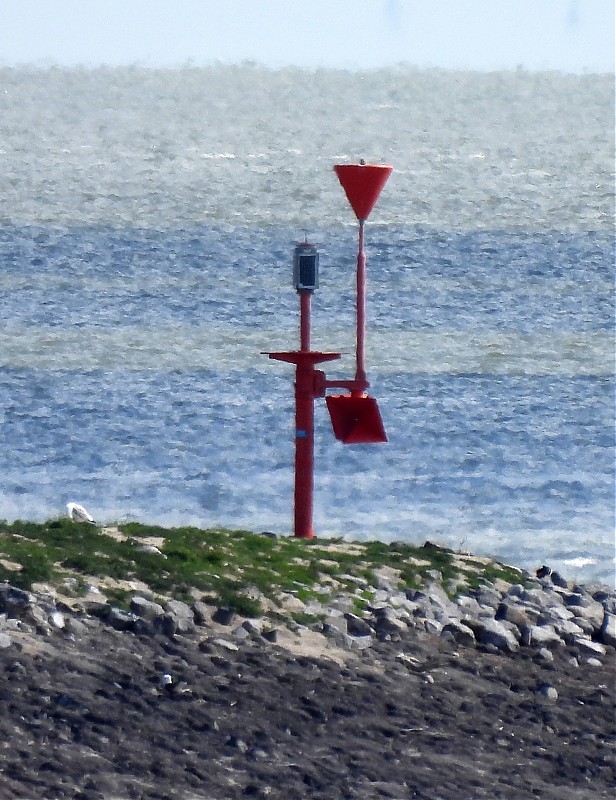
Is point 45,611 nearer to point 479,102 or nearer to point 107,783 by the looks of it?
point 107,783

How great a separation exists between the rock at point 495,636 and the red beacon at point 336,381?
63.2 inches

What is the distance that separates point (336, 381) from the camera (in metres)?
8.48

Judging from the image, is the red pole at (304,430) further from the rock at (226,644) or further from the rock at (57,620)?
the rock at (57,620)

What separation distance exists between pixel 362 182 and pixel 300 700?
315 centimetres

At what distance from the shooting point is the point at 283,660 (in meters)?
6.45

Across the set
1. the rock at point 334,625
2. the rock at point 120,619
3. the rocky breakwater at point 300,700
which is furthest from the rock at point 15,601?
the rock at point 334,625

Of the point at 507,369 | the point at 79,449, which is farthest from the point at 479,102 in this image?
the point at 79,449

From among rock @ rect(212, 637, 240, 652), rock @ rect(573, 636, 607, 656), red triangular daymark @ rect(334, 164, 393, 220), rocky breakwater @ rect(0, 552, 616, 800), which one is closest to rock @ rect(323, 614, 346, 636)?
rocky breakwater @ rect(0, 552, 616, 800)

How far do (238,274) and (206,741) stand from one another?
74.0 feet

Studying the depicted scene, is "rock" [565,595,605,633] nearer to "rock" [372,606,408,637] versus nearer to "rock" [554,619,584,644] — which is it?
"rock" [554,619,584,644]

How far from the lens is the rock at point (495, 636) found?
7031 millimetres

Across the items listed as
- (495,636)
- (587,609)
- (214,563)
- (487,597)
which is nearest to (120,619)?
(214,563)

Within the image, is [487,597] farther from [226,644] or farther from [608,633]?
[226,644]

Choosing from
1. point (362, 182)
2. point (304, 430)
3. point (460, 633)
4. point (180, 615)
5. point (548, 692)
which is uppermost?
point (362, 182)
